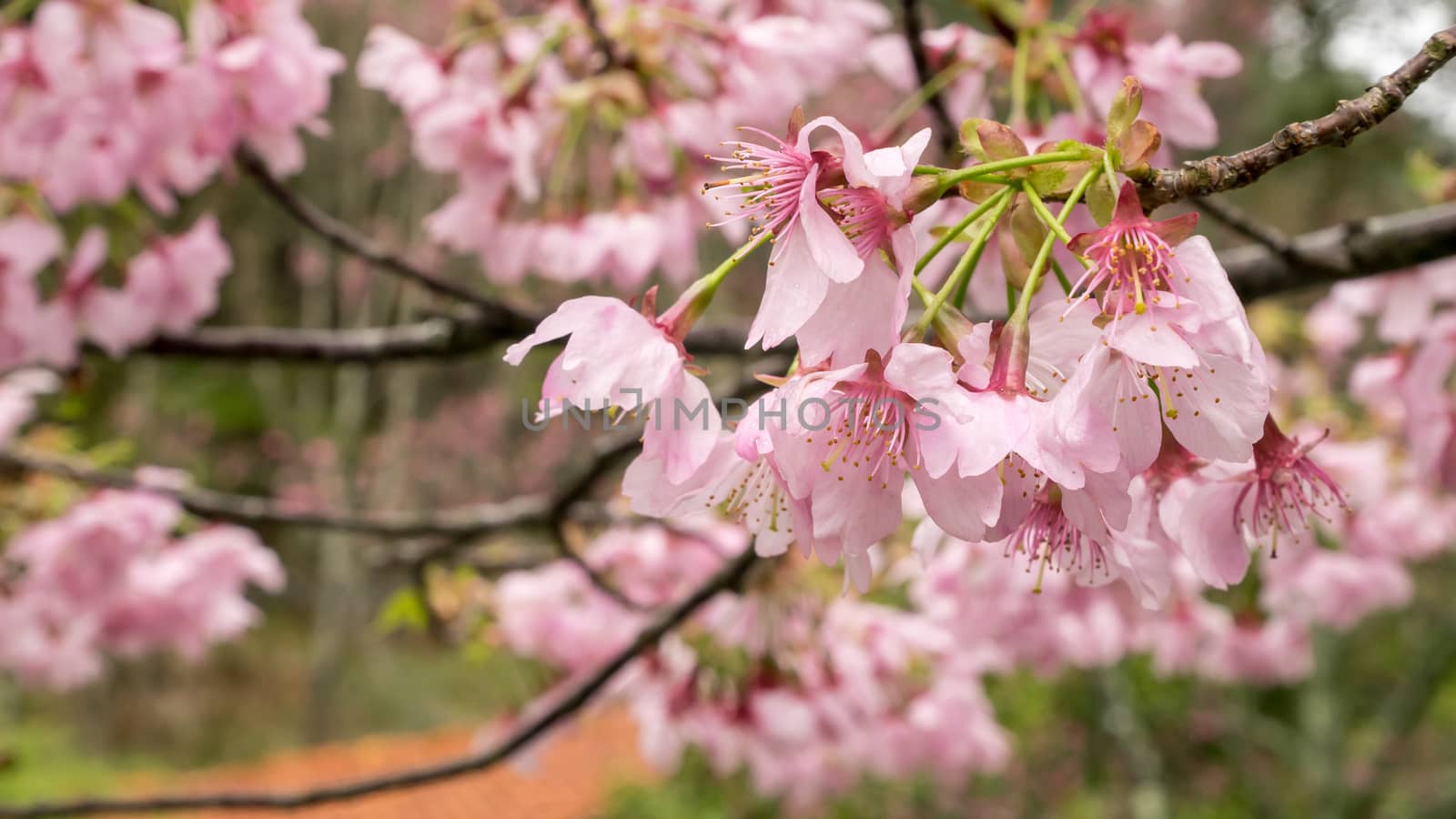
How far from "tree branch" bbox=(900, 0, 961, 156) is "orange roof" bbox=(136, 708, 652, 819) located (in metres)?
5.89

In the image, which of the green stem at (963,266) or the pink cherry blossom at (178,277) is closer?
the green stem at (963,266)

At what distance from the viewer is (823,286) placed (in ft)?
1.51

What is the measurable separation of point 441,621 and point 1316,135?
2078 millimetres

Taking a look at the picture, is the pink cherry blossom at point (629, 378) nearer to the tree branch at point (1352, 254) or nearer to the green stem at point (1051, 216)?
the green stem at point (1051, 216)

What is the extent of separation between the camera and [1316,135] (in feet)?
1.41

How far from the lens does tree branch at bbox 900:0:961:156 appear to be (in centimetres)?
100

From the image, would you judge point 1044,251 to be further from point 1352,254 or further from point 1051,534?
point 1352,254

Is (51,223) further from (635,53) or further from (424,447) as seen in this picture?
(424,447)

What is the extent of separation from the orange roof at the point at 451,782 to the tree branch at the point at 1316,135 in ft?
21.0

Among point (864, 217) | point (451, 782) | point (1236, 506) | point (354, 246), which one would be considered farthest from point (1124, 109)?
point (451, 782)

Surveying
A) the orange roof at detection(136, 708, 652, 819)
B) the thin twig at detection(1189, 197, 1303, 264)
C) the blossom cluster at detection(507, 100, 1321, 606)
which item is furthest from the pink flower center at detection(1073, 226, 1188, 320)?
the orange roof at detection(136, 708, 652, 819)

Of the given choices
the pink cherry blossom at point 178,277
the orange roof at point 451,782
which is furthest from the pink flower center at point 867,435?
the orange roof at point 451,782

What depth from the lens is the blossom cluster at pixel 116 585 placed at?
1729 mm

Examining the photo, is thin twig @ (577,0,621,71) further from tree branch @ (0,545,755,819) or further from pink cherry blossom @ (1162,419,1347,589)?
pink cherry blossom @ (1162,419,1347,589)
